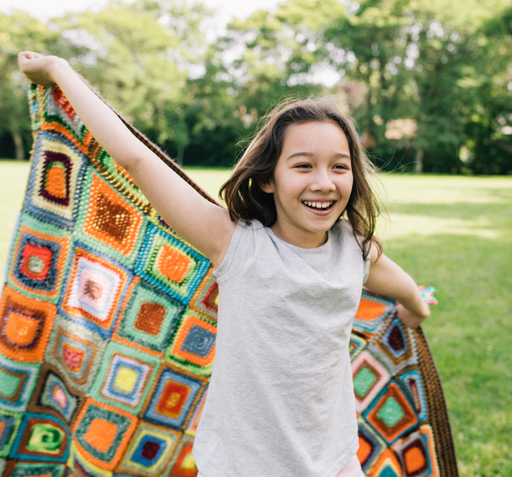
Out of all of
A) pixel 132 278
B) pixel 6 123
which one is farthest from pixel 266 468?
pixel 6 123

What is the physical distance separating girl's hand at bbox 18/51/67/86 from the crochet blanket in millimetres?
64

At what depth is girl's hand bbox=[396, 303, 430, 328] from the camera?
1.94 metres

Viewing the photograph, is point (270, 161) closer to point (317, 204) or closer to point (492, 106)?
point (317, 204)

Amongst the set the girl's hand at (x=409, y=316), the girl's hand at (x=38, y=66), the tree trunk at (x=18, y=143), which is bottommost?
the girl's hand at (x=409, y=316)

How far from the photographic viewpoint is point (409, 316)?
196cm

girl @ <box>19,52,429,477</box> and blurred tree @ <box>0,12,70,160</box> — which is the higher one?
blurred tree @ <box>0,12,70,160</box>

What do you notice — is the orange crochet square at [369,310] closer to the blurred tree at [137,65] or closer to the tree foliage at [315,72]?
the tree foliage at [315,72]

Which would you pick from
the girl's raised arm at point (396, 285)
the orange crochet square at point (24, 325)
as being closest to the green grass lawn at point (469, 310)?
the girl's raised arm at point (396, 285)

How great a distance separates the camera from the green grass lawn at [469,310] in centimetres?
286

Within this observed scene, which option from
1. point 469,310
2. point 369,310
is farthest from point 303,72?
point 369,310

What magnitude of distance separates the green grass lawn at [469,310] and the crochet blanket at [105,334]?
0.79 meters

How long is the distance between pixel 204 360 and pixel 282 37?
3397 centimetres

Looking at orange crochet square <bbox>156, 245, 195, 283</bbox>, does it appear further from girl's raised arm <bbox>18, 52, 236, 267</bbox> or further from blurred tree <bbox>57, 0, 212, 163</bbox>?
blurred tree <bbox>57, 0, 212, 163</bbox>

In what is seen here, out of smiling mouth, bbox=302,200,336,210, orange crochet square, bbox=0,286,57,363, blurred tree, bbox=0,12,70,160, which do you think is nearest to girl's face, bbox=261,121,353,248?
smiling mouth, bbox=302,200,336,210
